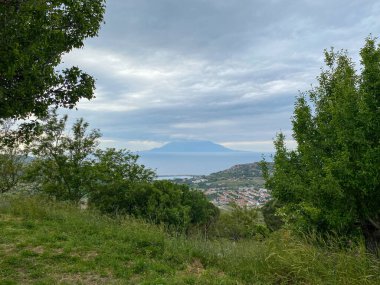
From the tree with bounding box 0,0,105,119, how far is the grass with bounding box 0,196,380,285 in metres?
3.50

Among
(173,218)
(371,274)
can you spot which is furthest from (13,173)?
A: (371,274)

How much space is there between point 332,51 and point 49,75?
12.0 m

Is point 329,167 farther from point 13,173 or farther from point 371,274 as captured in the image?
point 13,173

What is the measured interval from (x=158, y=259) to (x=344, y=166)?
230 inches

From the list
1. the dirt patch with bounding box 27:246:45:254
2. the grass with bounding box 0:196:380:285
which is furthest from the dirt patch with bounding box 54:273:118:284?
the dirt patch with bounding box 27:246:45:254

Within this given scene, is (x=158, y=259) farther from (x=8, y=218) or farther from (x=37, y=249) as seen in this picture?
(x=8, y=218)

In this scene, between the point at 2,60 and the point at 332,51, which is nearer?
the point at 2,60

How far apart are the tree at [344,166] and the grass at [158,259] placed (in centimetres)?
263

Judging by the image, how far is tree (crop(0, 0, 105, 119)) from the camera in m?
6.10

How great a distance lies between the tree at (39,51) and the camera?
6.10 metres

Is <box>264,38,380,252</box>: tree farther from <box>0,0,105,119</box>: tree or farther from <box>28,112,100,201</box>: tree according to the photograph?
<box>28,112,100,201</box>: tree

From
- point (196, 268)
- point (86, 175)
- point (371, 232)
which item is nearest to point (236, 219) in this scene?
A: point (86, 175)

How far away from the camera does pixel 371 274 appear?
6.15 metres

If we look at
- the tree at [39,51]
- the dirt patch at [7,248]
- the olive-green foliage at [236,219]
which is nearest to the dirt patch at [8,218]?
A: the dirt patch at [7,248]
